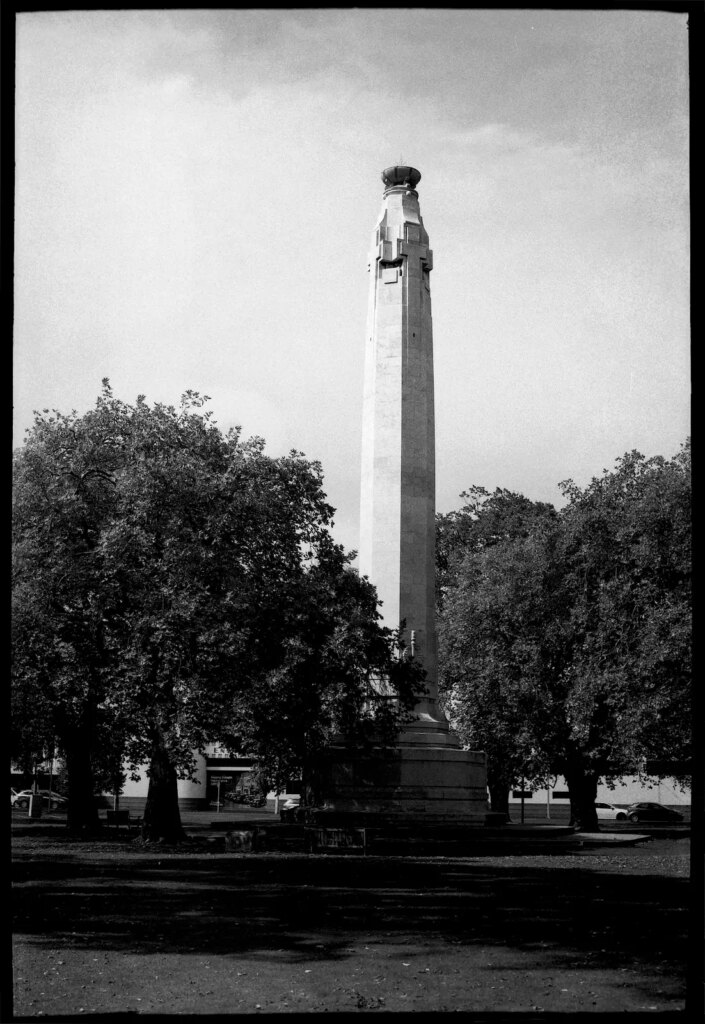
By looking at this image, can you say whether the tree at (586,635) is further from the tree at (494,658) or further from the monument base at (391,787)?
the monument base at (391,787)

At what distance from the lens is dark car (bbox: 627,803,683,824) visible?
2739 inches

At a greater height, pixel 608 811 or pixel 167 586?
pixel 167 586

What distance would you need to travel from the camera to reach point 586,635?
1629 inches

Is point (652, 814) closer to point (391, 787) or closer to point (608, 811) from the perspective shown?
point (608, 811)

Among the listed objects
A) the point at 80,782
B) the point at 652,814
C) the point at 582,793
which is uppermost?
the point at 80,782

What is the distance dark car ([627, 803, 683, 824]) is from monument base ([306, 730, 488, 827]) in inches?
1458

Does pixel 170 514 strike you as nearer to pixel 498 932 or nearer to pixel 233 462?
pixel 233 462

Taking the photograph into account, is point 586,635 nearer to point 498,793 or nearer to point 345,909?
point 498,793

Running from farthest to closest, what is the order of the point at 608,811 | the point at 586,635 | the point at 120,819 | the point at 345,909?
the point at 608,811, the point at 120,819, the point at 586,635, the point at 345,909

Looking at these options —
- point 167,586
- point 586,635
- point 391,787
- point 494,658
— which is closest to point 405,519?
point 586,635

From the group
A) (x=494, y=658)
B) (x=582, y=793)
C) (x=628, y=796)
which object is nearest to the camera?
(x=494, y=658)

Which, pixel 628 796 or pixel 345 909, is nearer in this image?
pixel 345 909

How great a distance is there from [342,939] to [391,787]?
69.3 feet

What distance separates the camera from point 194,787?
313 ft
